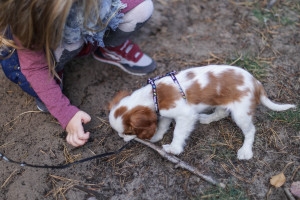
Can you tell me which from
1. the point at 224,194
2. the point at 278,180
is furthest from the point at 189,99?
the point at 278,180

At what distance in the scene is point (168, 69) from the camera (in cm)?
357

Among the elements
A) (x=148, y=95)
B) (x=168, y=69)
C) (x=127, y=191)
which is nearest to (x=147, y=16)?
(x=168, y=69)

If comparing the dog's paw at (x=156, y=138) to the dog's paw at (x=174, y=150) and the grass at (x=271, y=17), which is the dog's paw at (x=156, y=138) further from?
the grass at (x=271, y=17)

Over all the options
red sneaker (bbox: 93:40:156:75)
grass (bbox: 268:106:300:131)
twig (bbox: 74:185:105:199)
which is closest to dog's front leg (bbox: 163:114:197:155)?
twig (bbox: 74:185:105:199)

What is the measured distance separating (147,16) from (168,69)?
1.96 ft

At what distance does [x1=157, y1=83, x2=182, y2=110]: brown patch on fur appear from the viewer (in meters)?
2.68

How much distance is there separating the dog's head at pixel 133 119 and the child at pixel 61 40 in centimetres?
28

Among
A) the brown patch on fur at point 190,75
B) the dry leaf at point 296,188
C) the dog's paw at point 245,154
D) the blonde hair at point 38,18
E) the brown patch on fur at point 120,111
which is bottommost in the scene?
the dry leaf at point 296,188

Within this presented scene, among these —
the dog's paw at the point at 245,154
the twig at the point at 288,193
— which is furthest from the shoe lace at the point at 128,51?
the twig at the point at 288,193

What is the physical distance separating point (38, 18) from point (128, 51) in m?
1.36

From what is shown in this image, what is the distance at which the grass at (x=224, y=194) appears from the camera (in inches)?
103

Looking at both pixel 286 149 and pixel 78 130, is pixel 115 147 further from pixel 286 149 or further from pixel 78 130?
pixel 286 149

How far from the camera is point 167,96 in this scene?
2.70 m

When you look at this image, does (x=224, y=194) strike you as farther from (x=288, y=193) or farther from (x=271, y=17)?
(x=271, y=17)
